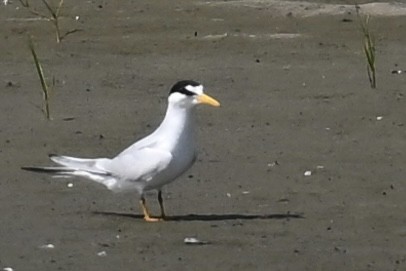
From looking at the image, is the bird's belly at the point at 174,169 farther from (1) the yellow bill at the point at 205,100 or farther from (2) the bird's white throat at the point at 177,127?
(1) the yellow bill at the point at 205,100

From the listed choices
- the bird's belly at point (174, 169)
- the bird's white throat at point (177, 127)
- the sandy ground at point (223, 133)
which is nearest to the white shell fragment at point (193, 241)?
the sandy ground at point (223, 133)

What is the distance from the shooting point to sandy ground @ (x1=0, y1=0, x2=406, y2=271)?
827cm

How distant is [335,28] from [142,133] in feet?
14.4

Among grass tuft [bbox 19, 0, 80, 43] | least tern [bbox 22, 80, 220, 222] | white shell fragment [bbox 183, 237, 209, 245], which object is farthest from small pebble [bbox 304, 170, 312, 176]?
grass tuft [bbox 19, 0, 80, 43]

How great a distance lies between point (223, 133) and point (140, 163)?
2.56m

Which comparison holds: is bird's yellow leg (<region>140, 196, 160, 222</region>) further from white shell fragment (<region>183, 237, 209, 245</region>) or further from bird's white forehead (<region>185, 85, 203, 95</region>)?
bird's white forehead (<region>185, 85, 203, 95</region>)

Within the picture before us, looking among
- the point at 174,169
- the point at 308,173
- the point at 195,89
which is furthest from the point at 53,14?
the point at 174,169

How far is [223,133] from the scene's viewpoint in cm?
1128

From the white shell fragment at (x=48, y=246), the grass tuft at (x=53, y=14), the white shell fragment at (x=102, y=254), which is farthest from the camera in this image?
the grass tuft at (x=53, y=14)

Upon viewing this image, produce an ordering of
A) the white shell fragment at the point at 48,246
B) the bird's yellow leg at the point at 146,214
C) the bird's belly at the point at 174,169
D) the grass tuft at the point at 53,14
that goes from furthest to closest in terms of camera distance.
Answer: the grass tuft at the point at 53,14 < the bird's yellow leg at the point at 146,214 < the bird's belly at the point at 174,169 < the white shell fragment at the point at 48,246

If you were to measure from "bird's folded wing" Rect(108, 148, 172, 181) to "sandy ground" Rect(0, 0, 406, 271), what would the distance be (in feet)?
0.86

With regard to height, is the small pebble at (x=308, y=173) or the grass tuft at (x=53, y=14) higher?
the small pebble at (x=308, y=173)

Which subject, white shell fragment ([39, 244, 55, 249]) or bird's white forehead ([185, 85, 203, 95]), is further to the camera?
bird's white forehead ([185, 85, 203, 95])

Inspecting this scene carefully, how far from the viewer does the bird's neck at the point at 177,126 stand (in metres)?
8.76
